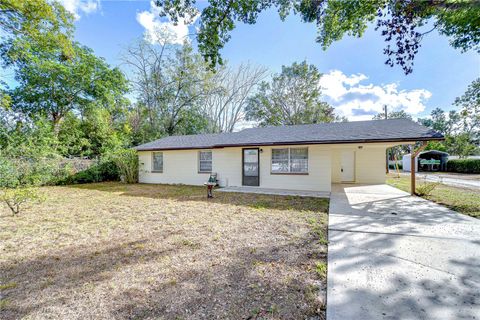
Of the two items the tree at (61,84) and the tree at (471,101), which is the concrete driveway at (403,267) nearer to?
the tree at (61,84)

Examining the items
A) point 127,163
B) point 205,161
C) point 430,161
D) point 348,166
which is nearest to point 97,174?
point 127,163

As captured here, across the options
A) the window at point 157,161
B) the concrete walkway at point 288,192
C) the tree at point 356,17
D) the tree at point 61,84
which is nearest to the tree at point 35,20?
the tree at point 61,84

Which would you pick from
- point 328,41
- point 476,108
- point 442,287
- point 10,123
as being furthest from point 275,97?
point 442,287

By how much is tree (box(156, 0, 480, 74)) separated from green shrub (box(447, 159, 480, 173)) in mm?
20021

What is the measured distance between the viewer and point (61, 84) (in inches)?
663

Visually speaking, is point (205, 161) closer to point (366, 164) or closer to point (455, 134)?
point (366, 164)

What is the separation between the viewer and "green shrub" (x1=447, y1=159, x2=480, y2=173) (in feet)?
70.8

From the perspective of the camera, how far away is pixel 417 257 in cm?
323

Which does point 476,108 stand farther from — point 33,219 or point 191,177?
point 33,219

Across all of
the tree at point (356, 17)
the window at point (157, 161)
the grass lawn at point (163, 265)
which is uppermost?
the tree at point (356, 17)

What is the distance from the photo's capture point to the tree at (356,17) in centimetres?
546

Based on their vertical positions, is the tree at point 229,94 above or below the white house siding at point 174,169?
above

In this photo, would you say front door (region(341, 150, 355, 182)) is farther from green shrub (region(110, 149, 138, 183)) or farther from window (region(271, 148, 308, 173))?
green shrub (region(110, 149, 138, 183))

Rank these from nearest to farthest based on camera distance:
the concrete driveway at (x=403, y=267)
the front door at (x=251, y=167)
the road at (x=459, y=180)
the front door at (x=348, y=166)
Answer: the concrete driveway at (x=403, y=267) < the front door at (x=251, y=167) < the road at (x=459, y=180) < the front door at (x=348, y=166)
